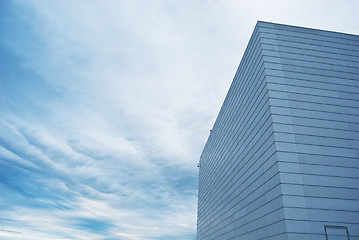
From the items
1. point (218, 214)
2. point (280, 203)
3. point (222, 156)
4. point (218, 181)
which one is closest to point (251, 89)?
point (280, 203)

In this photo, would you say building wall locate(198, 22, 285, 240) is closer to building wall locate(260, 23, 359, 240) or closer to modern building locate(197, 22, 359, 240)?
modern building locate(197, 22, 359, 240)

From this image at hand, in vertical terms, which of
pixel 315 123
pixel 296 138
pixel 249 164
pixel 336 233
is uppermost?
pixel 315 123

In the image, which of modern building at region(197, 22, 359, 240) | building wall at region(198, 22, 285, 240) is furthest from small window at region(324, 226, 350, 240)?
building wall at region(198, 22, 285, 240)

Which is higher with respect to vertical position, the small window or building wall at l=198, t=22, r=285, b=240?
building wall at l=198, t=22, r=285, b=240

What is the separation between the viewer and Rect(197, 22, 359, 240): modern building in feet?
65.1

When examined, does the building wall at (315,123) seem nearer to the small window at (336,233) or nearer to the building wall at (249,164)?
the small window at (336,233)

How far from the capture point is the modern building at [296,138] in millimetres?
19828

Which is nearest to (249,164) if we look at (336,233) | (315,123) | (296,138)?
(296,138)

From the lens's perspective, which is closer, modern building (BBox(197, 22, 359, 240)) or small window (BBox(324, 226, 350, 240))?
small window (BBox(324, 226, 350, 240))

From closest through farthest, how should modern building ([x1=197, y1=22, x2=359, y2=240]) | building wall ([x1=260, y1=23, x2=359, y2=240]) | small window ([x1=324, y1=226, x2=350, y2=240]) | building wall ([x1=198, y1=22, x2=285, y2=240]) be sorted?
1. small window ([x1=324, y1=226, x2=350, y2=240])
2. building wall ([x1=260, y1=23, x2=359, y2=240])
3. modern building ([x1=197, y1=22, x2=359, y2=240])
4. building wall ([x1=198, y1=22, x2=285, y2=240])

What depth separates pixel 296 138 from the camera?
2278 cm

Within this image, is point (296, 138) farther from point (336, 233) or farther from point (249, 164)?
point (336, 233)

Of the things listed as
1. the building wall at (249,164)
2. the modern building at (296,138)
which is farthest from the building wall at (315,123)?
the building wall at (249,164)

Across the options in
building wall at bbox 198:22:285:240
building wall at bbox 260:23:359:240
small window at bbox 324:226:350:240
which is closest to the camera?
small window at bbox 324:226:350:240
